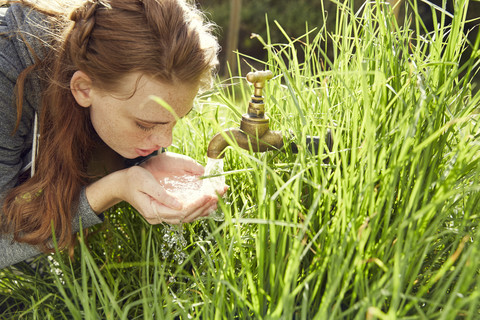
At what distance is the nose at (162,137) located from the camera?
146 cm

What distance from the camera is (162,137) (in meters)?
1.47

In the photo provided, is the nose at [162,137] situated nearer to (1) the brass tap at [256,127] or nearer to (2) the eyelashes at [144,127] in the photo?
(2) the eyelashes at [144,127]

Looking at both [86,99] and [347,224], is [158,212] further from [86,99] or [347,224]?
[347,224]

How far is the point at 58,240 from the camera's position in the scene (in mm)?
1456

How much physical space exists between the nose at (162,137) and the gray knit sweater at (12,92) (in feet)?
0.91

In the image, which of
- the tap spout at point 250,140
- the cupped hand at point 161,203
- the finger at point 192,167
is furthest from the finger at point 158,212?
the finger at point 192,167

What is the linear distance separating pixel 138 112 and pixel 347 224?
72 centimetres

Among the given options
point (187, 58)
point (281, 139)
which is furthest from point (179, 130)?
point (281, 139)

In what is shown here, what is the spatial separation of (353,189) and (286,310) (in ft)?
1.07

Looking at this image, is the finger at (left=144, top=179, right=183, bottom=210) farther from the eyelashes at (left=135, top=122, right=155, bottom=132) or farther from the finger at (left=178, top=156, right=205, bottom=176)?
the finger at (left=178, top=156, right=205, bottom=176)

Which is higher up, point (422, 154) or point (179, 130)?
point (422, 154)

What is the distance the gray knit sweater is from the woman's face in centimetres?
20

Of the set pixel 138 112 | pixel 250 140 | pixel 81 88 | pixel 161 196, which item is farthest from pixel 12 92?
pixel 250 140

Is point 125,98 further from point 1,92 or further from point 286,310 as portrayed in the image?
point 286,310
